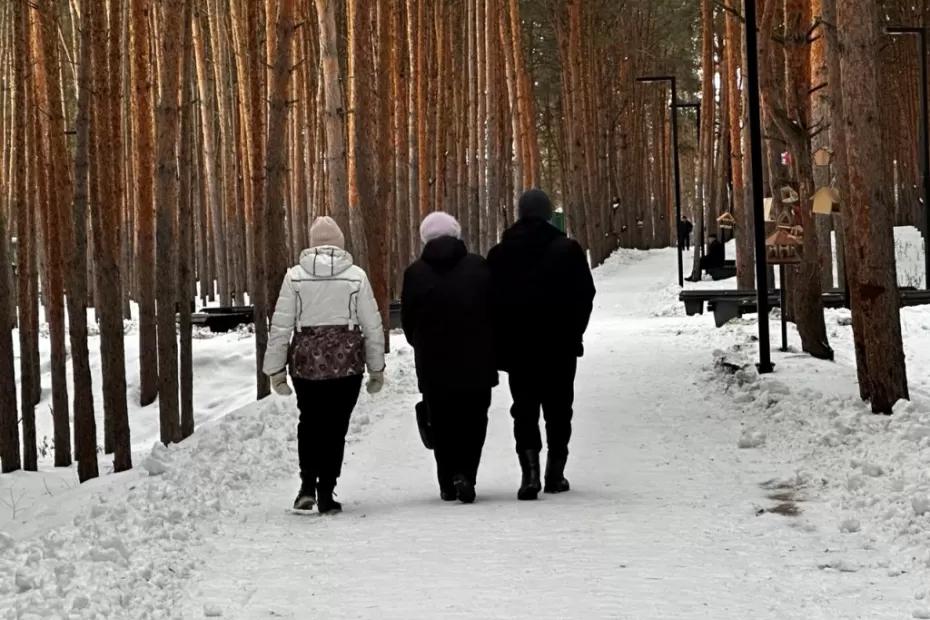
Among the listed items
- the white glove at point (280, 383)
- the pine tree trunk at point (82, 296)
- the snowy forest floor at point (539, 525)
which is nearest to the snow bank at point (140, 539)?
the snowy forest floor at point (539, 525)

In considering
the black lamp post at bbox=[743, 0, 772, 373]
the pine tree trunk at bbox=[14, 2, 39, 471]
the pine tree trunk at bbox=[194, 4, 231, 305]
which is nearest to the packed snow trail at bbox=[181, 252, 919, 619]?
the black lamp post at bbox=[743, 0, 772, 373]

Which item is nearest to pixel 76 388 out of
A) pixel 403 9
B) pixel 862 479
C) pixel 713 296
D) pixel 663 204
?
pixel 862 479

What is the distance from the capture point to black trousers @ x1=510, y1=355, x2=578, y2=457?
764cm

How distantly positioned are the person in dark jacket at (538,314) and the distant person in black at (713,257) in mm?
25289

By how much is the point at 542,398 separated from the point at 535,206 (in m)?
1.10

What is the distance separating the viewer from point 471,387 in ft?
24.5

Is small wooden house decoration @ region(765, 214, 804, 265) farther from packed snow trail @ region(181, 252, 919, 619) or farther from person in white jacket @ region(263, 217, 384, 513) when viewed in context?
person in white jacket @ region(263, 217, 384, 513)

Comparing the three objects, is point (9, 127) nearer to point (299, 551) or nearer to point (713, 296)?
point (713, 296)

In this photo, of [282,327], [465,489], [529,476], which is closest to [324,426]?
[282,327]

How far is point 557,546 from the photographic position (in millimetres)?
6215

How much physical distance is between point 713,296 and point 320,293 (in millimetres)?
15453

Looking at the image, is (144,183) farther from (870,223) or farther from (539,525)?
(539,525)

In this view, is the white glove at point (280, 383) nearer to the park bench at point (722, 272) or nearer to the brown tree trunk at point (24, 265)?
the brown tree trunk at point (24, 265)

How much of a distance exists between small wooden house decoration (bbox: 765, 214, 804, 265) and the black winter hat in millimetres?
5517
